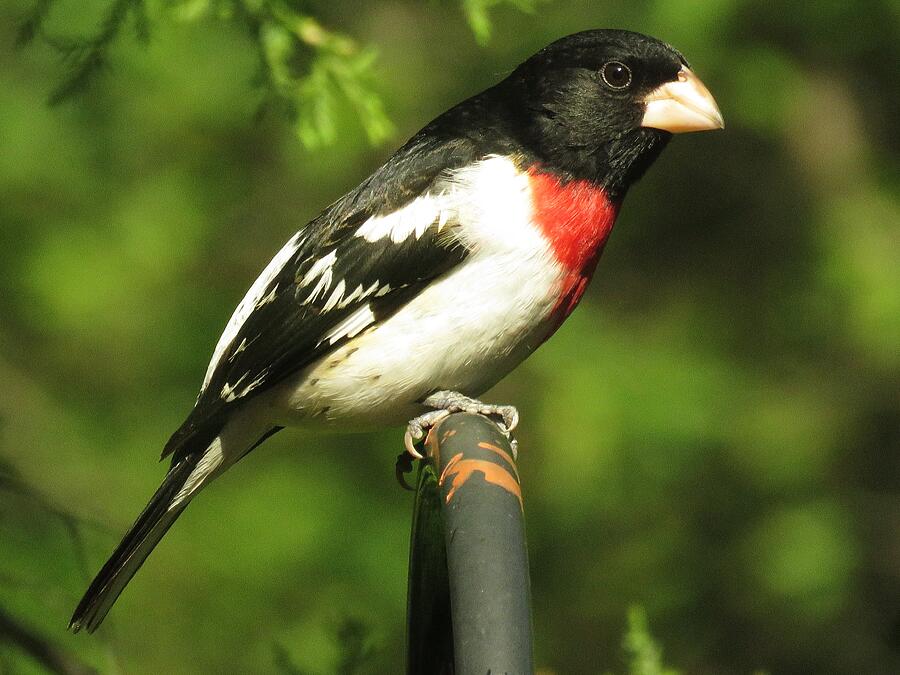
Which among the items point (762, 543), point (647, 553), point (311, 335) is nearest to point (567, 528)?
point (647, 553)

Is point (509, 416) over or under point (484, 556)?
over

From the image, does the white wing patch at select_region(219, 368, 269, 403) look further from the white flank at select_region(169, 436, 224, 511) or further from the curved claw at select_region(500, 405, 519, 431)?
the curved claw at select_region(500, 405, 519, 431)

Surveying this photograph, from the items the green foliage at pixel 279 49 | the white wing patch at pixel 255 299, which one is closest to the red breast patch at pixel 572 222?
the green foliage at pixel 279 49

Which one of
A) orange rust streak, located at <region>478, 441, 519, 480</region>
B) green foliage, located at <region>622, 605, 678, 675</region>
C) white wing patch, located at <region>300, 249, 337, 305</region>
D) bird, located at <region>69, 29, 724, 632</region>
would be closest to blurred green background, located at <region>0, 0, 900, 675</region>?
bird, located at <region>69, 29, 724, 632</region>

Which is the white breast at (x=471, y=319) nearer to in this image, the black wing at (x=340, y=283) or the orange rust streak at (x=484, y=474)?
the black wing at (x=340, y=283)

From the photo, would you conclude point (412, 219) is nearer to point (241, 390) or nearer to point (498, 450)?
point (241, 390)

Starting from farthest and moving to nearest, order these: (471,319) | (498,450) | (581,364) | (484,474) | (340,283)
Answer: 1. (581,364)
2. (340,283)
3. (471,319)
4. (498,450)
5. (484,474)

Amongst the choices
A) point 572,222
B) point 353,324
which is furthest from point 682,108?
point 353,324

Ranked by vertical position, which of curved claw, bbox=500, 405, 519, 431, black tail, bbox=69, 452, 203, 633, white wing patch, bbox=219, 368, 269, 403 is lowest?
black tail, bbox=69, 452, 203, 633
